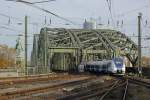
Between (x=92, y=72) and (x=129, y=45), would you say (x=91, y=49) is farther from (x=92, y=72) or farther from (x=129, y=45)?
(x=92, y=72)

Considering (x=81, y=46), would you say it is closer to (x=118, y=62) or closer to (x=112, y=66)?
(x=118, y=62)

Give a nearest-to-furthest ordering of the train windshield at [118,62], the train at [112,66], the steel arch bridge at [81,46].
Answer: the train at [112,66], the train windshield at [118,62], the steel arch bridge at [81,46]

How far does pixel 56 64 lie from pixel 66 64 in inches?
219

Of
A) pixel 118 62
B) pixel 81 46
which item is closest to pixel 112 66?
pixel 118 62

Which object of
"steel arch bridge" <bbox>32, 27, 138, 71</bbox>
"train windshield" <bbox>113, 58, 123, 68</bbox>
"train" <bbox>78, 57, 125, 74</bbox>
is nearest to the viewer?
"train" <bbox>78, 57, 125, 74</bbox>

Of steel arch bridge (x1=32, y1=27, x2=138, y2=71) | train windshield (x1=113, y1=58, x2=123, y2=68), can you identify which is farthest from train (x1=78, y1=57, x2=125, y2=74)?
steel arch bridge (x1=32, y1=27, x2=138, y2=71)

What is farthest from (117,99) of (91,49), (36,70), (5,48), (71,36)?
(5,48)

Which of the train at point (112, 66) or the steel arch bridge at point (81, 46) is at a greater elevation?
the steel arch bridge at point (81, 46)

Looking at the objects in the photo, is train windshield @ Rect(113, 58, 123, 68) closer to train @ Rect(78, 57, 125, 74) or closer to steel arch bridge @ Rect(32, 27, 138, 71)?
train @ Rect(78, 57, 125, 74)

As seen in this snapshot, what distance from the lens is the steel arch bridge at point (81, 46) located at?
362ft

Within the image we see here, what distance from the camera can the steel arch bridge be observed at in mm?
110375

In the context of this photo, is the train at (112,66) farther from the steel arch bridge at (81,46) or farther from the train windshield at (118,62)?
the steel arch bridge at (81,46)

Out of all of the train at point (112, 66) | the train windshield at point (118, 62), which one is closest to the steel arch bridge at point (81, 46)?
the train at point (112, 66)

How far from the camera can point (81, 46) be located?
11506 centimetres
